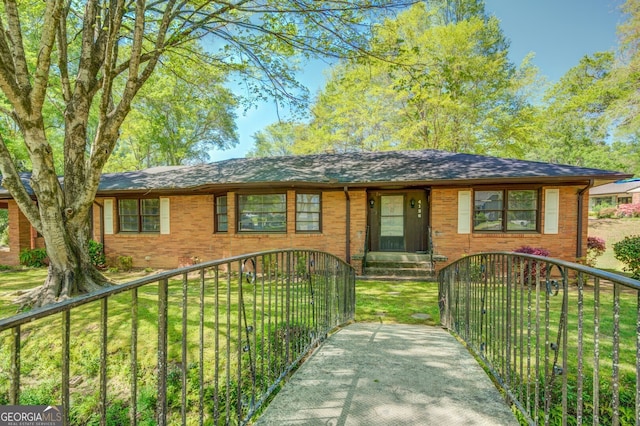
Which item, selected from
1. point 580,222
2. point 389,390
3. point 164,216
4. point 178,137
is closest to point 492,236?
point 580,222

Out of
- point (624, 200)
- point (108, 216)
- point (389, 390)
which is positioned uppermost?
point (624, 200)

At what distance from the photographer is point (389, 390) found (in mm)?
2602

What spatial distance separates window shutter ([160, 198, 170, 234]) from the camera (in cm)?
1147

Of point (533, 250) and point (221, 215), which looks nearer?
point (533, 250)

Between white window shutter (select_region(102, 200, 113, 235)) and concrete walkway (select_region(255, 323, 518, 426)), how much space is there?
11.5 metres

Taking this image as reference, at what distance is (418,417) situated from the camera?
223 centimetres

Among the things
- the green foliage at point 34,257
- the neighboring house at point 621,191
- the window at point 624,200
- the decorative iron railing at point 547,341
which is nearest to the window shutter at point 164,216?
the green foliage at point 34,257

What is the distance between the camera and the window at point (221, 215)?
11.1 m

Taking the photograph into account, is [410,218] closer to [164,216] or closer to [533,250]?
[533,250]

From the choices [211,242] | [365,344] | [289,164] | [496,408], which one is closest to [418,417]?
[496,408]

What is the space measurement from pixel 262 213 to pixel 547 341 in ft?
31.5

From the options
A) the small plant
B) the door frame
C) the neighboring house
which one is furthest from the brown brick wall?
the neighboring house

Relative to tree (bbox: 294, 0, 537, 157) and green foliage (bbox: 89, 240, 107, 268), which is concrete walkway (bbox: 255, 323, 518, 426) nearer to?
green foliage (bbox: 89, 240, 107, 268)

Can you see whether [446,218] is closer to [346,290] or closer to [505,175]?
[505,175]
